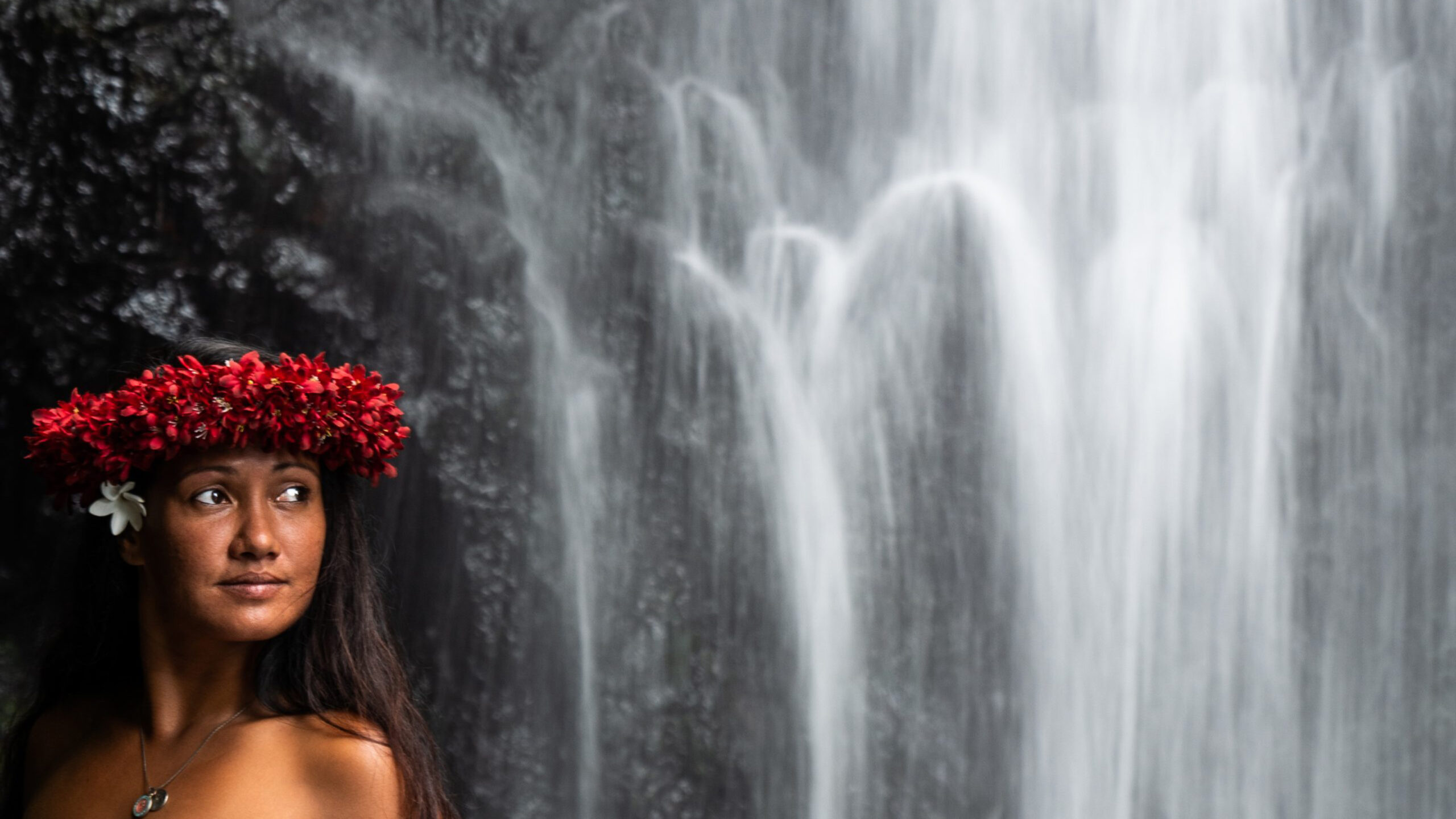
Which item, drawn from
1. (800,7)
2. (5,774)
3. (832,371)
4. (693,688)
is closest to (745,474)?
(832,371)

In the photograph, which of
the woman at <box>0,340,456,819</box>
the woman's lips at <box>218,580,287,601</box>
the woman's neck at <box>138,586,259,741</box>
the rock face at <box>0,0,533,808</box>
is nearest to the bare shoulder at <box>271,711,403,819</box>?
the woman at <box>0,340,456,819</box>

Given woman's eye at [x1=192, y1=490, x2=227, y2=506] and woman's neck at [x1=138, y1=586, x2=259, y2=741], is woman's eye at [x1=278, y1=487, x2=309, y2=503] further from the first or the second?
woman's neck at [x1=138, y1=586, x2=259, y2=741]

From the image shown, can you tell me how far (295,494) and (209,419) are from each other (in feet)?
0.64

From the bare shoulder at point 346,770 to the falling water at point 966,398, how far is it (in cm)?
97

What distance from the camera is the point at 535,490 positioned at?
3.07m

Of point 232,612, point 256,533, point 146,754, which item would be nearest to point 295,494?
point 256,533

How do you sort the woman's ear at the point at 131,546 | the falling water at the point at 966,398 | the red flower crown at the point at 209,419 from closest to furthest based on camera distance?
the red flower crown at the point at 209,419 → the woman's ear at the point at 131,546 → the falling water at the point at 966,398

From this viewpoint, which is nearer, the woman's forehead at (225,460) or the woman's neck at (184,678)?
the woman's forehead at (225,460)

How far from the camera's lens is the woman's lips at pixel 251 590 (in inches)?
77.9

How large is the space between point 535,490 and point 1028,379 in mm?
1334

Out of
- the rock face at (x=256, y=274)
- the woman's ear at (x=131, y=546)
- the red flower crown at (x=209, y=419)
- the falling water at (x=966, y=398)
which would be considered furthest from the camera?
the falling water at (x=966, y=398)

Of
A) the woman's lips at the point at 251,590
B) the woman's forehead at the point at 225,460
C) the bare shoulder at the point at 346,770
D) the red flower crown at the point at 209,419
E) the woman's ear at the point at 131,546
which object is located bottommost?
the bare shoulder at the point at 346,770

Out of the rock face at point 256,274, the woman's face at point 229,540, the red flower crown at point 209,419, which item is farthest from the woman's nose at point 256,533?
the rock face at point 256,274

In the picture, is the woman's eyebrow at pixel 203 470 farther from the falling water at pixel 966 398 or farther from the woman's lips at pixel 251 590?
the falling water at pixel 966 398
